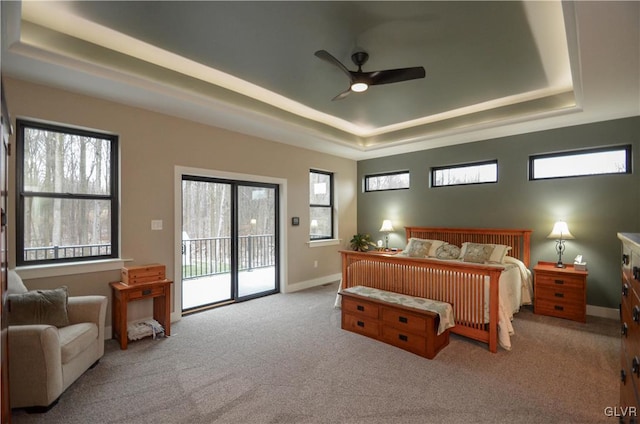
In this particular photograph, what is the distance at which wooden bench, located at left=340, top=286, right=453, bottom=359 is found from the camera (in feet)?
9.66

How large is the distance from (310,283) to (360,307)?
2.38 m

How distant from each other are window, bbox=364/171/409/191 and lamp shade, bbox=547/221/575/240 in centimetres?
258

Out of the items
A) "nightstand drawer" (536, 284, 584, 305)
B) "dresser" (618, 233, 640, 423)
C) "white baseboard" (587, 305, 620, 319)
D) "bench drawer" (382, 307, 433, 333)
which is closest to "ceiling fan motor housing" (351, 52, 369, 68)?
"dresser" (618, 233, 640, 423)

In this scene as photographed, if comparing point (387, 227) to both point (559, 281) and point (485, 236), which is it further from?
point (559, 281)

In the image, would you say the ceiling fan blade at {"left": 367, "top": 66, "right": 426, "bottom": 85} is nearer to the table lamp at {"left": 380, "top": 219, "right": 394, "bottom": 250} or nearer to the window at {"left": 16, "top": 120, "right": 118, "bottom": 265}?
the window at {"left": 16, "top": 120, "right": 118, "bottom": 265}

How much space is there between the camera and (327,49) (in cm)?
288

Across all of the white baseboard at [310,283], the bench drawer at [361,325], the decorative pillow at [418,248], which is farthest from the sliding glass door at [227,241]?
the decorative pillow at [418,248]

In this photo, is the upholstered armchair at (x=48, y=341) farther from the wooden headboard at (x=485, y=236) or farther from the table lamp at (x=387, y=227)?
the wooden headboard at (x=485, y=236)

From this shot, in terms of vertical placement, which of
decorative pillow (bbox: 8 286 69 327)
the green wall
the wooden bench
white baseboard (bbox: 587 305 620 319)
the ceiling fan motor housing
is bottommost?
white baseboard (bbox: 587 305 620 319)

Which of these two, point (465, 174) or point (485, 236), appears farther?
point (465, 174)

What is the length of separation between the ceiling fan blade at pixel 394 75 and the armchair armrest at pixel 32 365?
332 cm

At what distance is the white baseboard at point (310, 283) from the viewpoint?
212 inches

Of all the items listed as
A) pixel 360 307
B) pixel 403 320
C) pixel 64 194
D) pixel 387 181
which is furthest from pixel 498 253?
pixel 64 194

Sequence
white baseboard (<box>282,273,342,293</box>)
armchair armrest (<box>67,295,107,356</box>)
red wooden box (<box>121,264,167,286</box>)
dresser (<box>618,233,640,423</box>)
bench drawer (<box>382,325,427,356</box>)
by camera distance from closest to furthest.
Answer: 1. dresser (<box>618,233,640,423</box>)
2. armchair armrest (<box>67,295,107,356</box>)
3. bench drawer (<box>382,325,427,356</box>)
4. red wooden box (<box>121,264,167,286</box>)
5. white baseboard (<box>282,273,342,293</box>)
